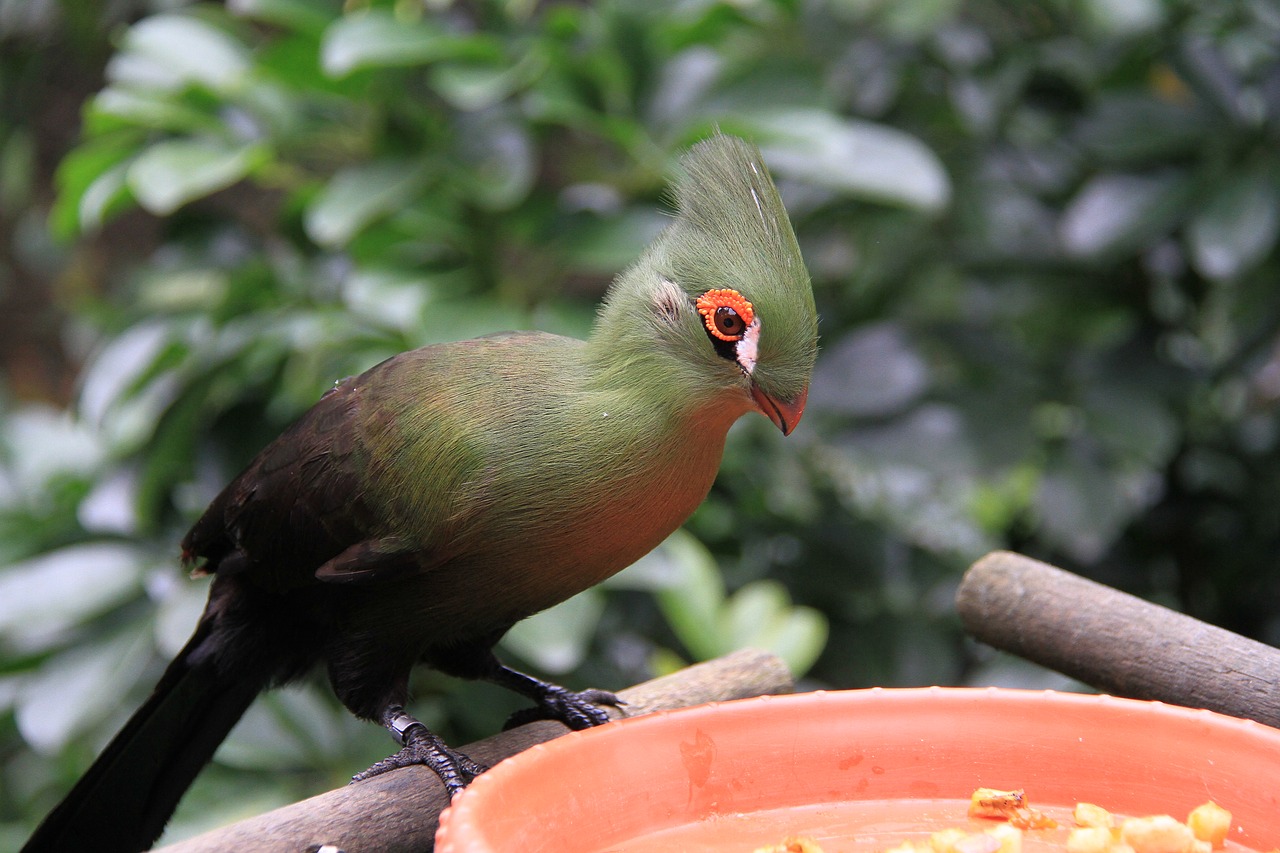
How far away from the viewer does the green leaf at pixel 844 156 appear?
281 centimetres

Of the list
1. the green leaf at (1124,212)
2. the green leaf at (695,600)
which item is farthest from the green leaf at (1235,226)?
the green leaf at (695,600)

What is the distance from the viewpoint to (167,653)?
8.62 feet

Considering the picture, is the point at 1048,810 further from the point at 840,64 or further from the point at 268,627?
the point at 840,64

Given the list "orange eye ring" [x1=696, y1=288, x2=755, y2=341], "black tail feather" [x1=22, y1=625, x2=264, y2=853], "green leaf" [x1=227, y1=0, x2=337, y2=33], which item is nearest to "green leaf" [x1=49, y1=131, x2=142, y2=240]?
"green leaf" [x1=227, y1=0, x2=337, y2=33]

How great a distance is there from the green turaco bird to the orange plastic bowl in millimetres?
302

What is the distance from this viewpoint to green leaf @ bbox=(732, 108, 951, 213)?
281 cm

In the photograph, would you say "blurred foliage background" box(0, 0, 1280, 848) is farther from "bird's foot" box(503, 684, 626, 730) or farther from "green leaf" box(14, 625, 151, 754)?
"bird's foot" box(503, 684, 626, 730)

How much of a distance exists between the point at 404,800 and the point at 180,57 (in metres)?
2.21

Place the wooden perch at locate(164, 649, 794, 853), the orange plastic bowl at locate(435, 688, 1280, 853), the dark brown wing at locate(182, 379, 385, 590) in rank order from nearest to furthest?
1. the orange plastic bowl at locate(435, 688, 1280, 853)
2. the wooden perch at locate(164, 649, 794, 853)
3. the dark brown wing at locate(182, 379, 385, 590)

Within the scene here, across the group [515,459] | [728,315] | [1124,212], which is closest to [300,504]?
[515,459]

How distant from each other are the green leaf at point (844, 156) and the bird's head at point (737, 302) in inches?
46.4

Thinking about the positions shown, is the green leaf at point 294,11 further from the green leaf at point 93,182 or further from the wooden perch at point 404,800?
the wooden perch at point 404,800

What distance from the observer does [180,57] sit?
3.11 m

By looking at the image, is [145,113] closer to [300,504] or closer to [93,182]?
[93,182]
